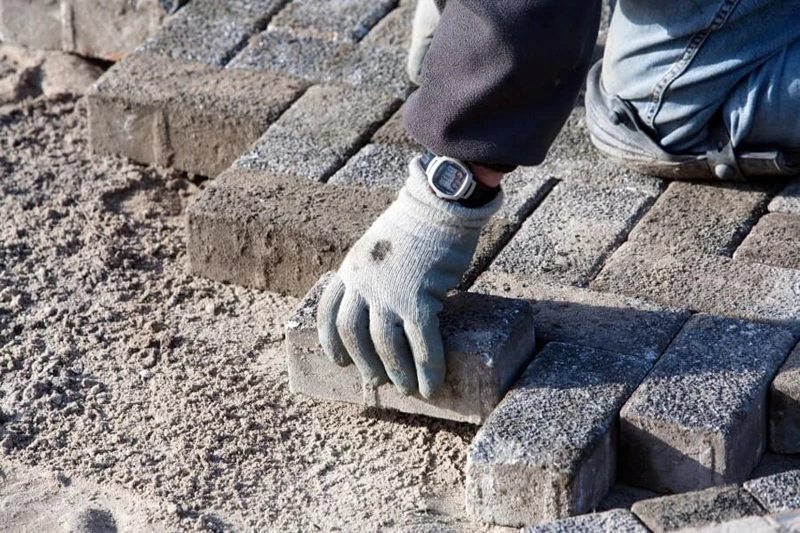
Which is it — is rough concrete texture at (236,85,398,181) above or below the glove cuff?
below

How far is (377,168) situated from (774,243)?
1.05 meters

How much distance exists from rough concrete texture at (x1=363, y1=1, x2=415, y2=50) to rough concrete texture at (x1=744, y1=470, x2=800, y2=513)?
2.08 m

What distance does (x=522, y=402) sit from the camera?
2.57m

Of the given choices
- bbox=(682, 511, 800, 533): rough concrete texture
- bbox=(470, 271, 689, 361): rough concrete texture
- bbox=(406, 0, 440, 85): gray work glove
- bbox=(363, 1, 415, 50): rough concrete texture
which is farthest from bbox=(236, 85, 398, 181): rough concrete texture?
bbox=(682, 511, 800, 533): rough concrete texture

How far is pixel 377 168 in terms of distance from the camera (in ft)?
11.4

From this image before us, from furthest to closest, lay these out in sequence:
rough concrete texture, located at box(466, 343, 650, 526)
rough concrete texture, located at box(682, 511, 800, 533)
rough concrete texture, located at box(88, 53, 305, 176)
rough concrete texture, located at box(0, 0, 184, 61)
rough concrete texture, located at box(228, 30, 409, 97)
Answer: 1. rough concrete texture, located at box(0, 0, 184, 61)
2. rough concrete texture, located at box(228, 30, 409, 97)
3. rough concrete texture, located at box(88, 53, 305, 176)
4. rough concrete texture, located at box(466, 343, 650, 526)
5. rough concrete texture, located at box(682, 511, 800, 533)

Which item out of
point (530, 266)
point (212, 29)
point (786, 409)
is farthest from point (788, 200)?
point (212, 29)

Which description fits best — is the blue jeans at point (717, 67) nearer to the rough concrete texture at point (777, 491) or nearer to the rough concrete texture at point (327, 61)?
the rough concrete texture at point (327, 61)

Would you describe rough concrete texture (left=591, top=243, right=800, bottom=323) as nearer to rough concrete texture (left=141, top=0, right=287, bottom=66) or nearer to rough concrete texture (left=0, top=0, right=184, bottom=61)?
rough concrete texture (left=141, top=0, right=287, bottom=66)

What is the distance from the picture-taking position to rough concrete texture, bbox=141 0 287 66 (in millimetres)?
4078

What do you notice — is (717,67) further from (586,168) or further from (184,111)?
(184,111)

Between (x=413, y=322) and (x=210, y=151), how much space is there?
1426mm

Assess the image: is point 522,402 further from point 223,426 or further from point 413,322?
point 223,426

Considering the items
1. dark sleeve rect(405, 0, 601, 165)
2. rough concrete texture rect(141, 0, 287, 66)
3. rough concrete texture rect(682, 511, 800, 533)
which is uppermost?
dark sleeve rect(405, 0, 601, 165)
